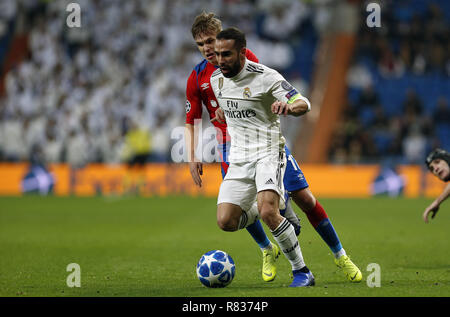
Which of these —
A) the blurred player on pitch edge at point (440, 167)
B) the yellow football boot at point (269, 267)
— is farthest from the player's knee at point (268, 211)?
the blurred player on pitch edge at point (440, 167)

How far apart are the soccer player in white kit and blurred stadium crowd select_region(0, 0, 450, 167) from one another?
44.3 feet

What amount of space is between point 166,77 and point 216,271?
16.1 metres

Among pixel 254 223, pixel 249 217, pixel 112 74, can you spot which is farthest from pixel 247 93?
pixel 112 74

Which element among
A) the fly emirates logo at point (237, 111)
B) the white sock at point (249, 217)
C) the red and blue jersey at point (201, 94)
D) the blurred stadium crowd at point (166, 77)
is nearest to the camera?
the fly emirates logo at point (237, 111)

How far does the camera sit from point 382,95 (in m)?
21.7

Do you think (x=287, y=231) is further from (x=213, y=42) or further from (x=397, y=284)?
(x=213, y=42)

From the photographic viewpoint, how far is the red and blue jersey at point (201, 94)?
6.75 metres

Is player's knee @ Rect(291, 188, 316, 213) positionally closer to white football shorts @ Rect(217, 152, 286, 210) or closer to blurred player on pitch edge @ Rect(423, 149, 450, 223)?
white football shorts @ Rect(217, 152, 286, 210)

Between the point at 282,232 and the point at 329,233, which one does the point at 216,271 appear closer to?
the point at 282,232

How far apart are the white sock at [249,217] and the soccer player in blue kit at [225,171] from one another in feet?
0.36

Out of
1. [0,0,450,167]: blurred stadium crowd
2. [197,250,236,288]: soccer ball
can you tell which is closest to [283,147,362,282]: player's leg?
[197,250,236,288]: soccer ball

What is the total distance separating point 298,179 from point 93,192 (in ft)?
47.3

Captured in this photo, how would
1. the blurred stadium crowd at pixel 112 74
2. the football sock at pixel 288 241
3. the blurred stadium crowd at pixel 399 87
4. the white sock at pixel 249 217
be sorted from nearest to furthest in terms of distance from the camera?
the football sock at pixel 288 241 < the white sock at pixel 249 217 < the blurred stadium crowd at pixel 399 87 < the blurred stadium crowd at pixel 112 74

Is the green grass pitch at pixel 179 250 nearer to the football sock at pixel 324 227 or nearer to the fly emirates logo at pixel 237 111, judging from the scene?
the football sock at pixel 324 227
